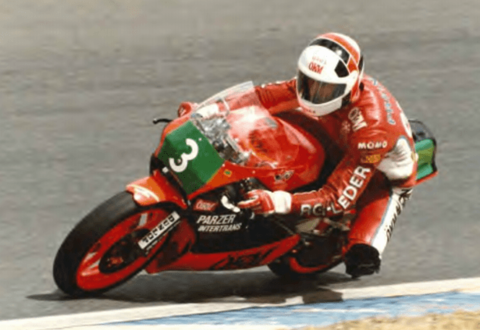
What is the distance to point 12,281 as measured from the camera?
26.1 ft

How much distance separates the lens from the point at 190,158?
24.8 feet

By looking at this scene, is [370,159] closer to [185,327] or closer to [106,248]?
[185,327]

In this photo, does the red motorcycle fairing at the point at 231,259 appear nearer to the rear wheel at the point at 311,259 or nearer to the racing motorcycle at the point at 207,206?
the racing motorcycle at the point at 207,206

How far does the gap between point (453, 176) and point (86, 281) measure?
3485mm

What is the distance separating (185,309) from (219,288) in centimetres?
60

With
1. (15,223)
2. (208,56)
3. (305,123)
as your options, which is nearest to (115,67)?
(208,56)

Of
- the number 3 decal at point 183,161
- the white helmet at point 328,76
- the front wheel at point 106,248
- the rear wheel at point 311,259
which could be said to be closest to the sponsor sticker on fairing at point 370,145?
the white helmet at point 328,76

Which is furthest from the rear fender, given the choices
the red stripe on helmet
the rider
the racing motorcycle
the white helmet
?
the red stripe on helmet

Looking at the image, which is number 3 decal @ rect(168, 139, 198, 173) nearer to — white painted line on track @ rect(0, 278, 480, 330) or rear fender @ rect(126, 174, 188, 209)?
rear fender @ rect(126, 174, 188, 209)

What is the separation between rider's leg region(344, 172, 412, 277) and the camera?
785 centimetres

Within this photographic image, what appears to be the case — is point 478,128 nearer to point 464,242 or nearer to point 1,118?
point 464,242

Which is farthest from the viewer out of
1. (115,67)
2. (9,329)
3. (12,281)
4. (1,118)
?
(115,67)

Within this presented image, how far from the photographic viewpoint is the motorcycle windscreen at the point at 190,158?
7.54m

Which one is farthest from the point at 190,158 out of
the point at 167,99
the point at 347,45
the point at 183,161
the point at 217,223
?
the point at 167,99
